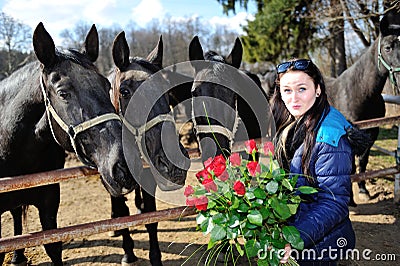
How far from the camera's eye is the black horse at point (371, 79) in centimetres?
396

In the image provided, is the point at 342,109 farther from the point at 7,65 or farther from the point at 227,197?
the point at 7,65

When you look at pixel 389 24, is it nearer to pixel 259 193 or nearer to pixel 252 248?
pixel 259 193

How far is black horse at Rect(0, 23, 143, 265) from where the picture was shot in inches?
73.5

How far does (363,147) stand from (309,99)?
0.41 meters

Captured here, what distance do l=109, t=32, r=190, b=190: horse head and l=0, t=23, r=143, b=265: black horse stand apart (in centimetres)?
22

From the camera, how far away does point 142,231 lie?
13.5 feet

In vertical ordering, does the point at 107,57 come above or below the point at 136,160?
above

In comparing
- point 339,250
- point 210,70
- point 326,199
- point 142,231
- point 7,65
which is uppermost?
point 7,65

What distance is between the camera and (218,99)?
2.78 metres

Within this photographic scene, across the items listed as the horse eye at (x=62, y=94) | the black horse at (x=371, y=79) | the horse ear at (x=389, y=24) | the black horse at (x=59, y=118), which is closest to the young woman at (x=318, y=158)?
the black horse at (x=59, y=118)

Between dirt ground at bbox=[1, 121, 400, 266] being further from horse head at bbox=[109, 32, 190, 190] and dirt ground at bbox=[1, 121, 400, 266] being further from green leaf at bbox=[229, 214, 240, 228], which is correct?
green leaf at bbox=[229, 214, 240, 228]

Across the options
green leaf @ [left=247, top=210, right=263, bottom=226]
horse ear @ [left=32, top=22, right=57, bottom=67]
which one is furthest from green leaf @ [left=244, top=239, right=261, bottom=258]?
horse ear @ [left=32, top=22, right=57, bottom=67]

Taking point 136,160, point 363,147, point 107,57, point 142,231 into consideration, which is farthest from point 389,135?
point 107,57

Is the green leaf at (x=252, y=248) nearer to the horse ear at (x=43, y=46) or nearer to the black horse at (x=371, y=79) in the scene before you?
the horse ear at (x=43, y=46)
